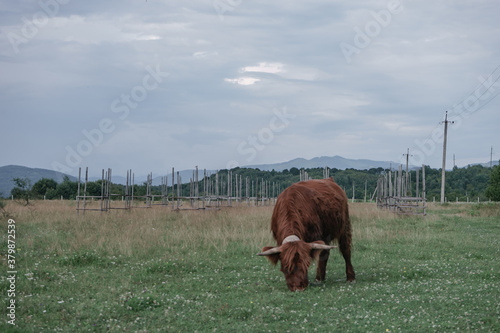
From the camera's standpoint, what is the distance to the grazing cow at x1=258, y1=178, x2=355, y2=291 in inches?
320

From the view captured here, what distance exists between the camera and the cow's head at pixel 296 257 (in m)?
8.04

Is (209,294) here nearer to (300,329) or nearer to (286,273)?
(286,273)

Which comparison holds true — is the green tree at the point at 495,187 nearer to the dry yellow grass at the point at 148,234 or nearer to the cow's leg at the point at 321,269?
the dry yellow grass at the point at 148,234

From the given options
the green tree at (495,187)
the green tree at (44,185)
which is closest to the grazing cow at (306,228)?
the green tree at (495,187)

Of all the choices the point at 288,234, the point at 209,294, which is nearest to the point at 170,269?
the point at 209,294

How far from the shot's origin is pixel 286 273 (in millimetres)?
8227

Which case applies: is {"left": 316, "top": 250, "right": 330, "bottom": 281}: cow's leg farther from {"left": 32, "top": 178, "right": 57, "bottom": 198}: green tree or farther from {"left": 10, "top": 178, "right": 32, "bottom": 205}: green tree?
{"left": 32, "top": 178, "right": 57, "bottom": 198}: green tree

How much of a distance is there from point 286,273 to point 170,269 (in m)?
3.34

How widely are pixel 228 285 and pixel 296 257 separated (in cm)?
180

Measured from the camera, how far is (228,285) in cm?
909

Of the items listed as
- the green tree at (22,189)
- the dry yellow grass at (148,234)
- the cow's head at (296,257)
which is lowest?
the dry yellow grass at (148,234)

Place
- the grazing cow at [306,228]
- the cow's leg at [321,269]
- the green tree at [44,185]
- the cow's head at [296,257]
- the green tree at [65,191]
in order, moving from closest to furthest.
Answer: the cow's head at [296,257] → the grazing cow at [306,228] → the cow's leg at [321,269] → the green tree at [65,191] → the green tree at [44,185]

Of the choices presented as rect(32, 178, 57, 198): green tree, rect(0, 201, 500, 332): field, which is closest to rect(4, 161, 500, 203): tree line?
rect(32, 178, 57, 198): green tree

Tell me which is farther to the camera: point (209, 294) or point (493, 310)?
point (209, 294)
